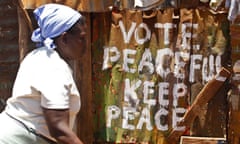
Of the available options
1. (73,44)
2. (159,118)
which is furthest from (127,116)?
(73,44)

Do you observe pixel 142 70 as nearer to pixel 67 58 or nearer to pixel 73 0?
pixel 73 0

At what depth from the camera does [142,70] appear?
5508 mm

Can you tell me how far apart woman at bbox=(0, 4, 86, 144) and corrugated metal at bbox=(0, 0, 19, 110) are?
2608 mm

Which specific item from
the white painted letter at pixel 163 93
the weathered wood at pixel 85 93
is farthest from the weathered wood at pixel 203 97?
the weathered wood at pixel 85 93

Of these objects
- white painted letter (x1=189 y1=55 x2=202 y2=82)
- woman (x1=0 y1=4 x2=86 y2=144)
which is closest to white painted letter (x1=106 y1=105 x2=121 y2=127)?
white painted letter (x1=189 y1=55 x2=202 y2=82)

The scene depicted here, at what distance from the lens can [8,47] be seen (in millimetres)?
6223

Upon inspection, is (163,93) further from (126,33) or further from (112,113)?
(126,33)

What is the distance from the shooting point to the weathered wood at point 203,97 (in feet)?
17.2

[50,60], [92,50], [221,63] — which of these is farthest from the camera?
[92,50]

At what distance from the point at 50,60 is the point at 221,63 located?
90.9 inches

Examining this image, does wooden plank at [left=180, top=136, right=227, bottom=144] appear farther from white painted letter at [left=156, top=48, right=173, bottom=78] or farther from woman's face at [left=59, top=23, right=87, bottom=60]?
woman's face at [left=59, top=23, right=87, bottom=60]

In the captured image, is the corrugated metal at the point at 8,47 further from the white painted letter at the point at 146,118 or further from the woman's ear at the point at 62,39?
the woman's ear at the point at 62,39

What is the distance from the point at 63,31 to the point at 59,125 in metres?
0.57

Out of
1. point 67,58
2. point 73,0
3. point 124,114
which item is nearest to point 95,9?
point 73,0
